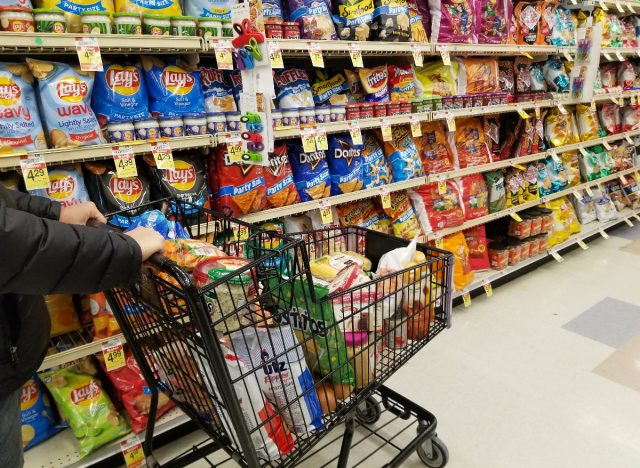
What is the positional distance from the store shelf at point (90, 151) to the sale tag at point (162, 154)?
17mm

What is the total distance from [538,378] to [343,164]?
56.0 inches

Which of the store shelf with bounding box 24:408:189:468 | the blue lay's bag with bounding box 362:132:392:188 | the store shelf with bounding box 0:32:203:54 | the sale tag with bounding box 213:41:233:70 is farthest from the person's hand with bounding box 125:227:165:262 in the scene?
the blue lay's bag with bounding box 362:132:392:188

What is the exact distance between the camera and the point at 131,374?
5.71ft

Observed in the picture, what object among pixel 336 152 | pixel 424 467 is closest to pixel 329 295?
pixel 424 467

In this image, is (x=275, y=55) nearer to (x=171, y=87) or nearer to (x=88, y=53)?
(x=171, y=87)

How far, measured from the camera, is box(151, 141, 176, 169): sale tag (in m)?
1.62

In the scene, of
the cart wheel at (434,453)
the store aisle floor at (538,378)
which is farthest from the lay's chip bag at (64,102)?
the cart wheel at (434,453)

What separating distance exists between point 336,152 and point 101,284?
1605mm

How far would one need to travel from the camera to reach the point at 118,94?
161 cm

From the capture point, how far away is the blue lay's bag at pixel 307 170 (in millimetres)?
2158

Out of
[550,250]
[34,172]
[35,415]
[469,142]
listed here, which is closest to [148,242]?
[34,172]

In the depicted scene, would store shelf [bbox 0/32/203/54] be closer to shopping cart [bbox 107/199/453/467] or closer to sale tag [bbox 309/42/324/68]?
sale tag [bbox 309/42/324/68]

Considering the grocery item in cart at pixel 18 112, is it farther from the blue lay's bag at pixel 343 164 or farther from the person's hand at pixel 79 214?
the blue lay's bag at pixel 343 164

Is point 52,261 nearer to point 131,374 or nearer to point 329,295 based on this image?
point 329,295
